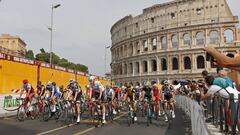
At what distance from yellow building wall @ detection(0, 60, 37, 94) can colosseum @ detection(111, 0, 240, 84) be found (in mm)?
40546

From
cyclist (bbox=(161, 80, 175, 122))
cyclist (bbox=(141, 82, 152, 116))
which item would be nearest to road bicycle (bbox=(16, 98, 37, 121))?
cyclist (bbox=(141, 82, 152, 116))

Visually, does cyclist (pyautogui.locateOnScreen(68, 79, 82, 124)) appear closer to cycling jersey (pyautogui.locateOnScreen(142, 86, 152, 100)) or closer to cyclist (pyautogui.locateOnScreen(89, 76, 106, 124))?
cyclist (pyautogui.locateOnScreen(89, 76, 106, 124))

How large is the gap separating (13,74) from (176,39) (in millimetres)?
49897

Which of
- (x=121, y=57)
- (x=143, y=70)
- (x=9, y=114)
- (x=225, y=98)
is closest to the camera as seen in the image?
(x=225, y=98)

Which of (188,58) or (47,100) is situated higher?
(188,58)

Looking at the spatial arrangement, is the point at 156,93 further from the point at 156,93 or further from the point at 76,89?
the point at 76,89

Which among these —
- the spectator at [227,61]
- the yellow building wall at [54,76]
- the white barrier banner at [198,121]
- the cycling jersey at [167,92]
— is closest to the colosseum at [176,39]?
the yellow building wall at [54,76]

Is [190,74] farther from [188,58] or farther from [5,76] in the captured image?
[5,76]

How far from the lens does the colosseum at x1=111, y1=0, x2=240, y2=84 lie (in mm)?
58562

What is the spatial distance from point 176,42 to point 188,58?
461cm

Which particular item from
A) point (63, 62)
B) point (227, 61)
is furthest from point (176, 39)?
point (227, 61)

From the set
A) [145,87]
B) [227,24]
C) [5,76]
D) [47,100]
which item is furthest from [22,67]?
[227,24]

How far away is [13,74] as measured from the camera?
61.0 feet

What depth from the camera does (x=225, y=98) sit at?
7.32 m
